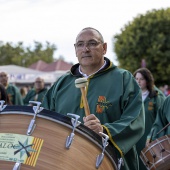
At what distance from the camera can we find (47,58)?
77000mm

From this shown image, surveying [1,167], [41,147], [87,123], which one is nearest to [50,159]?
[41,147]

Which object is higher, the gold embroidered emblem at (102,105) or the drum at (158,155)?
the gold embroidered emblem at (102,105)

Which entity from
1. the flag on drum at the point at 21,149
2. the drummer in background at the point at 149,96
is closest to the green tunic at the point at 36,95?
the drummer in background at the point at 149,96

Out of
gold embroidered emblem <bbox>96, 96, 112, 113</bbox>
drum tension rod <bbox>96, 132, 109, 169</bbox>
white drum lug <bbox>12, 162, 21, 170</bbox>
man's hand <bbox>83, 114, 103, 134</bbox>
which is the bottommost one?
white drum lug <bbox>12, 162, 21, 170</bbox>

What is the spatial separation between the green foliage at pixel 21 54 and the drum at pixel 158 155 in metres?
60.8

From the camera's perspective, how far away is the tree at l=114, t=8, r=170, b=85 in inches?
1462

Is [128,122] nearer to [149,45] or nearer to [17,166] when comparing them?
[17,166]

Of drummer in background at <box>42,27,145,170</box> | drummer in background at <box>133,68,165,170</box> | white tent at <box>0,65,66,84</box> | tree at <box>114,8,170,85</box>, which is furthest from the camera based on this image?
tree at <box>114,8,170,85</box>

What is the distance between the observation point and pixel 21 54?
6894cm

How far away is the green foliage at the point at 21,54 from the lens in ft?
217

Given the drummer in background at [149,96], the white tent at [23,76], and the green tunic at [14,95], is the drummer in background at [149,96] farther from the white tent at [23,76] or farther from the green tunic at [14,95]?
the white tent at [23,76]

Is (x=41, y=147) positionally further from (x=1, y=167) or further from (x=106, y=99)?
(x=106, y=99)

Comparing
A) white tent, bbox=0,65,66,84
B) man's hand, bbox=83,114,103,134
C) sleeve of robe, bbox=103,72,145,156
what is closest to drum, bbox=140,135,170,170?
sleeve of robe, bbox=103,72,145,156

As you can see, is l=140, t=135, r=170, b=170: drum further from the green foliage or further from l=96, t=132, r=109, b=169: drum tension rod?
the green foliage
